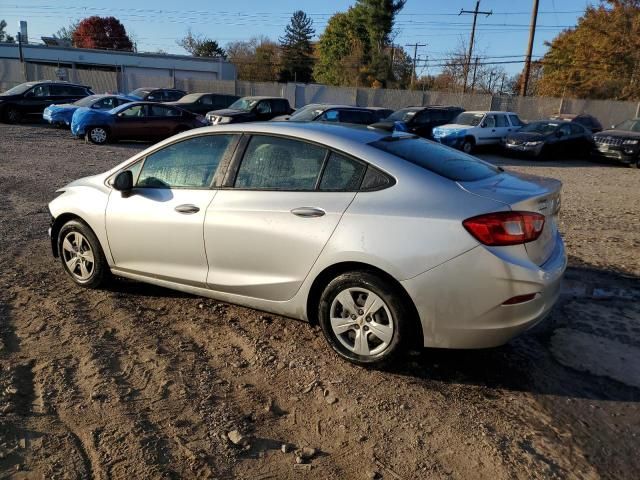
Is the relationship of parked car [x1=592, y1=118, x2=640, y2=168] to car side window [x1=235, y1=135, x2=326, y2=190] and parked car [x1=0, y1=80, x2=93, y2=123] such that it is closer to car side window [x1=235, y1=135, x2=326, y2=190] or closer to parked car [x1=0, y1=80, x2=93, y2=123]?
car side window [x1=235, y1=135, x2=326, y2=190]

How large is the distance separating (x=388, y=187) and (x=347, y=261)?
1.79 ft

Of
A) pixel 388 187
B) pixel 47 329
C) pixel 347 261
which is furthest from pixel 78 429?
pixel 388 187

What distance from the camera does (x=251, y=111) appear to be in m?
19.5

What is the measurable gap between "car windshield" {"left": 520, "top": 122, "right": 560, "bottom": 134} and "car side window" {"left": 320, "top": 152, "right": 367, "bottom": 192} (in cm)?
1602

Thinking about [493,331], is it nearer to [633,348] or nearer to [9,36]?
[633,348]

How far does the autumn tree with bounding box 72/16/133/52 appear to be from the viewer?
3477 inches

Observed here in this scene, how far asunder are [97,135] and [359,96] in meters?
22.0

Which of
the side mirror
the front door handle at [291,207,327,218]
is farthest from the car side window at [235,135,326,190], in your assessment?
the side mirror

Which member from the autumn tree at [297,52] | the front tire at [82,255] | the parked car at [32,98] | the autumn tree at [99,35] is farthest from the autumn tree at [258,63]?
the front tire at [82,255]

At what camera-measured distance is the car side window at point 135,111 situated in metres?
17.2

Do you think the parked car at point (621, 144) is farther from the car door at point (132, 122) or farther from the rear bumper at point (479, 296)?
the rear bumper at point (479, 296)

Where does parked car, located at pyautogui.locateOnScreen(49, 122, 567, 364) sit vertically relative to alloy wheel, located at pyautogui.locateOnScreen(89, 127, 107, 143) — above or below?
above

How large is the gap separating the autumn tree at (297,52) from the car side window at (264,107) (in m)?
42.6

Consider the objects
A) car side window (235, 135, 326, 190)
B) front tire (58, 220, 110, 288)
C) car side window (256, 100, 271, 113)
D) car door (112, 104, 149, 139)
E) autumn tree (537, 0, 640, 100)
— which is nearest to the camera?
car side window (235, 135, 326, 190)
